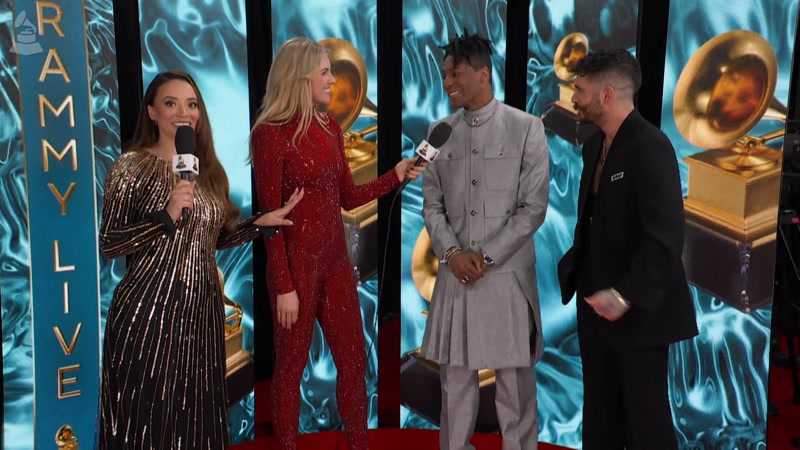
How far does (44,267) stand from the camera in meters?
2.89

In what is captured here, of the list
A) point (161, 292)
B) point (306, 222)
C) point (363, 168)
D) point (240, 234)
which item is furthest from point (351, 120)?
point (161, 292)

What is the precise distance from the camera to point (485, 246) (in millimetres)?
2936

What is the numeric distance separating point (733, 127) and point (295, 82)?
2006 millimetres

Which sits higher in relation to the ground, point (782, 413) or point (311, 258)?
point (311, 258)

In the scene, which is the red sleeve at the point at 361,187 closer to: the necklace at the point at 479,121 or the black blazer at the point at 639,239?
the necklace at the point at 479,121

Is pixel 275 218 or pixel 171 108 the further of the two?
pixel 275 218

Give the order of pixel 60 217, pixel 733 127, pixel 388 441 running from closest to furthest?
pixel 60 217 → pixel 733 127 → pixel 388 441

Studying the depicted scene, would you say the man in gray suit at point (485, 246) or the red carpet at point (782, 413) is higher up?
the man in gray suit at point (485, 246)

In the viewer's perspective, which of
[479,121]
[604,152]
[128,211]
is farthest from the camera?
[479,121]

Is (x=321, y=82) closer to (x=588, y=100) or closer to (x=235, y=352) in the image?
(x=588, y=100)

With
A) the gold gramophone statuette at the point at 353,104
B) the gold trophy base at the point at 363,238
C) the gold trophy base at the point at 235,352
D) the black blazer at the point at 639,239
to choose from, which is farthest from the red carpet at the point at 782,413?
the gold trophy base at the point at 235,352

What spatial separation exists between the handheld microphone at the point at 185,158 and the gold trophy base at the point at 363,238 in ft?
5.21

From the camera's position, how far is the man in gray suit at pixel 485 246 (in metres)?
2.94

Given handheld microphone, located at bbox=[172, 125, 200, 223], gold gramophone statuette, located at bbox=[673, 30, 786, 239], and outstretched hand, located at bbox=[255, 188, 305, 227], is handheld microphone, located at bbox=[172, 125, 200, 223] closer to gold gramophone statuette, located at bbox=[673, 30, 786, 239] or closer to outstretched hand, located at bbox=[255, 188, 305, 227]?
outstretched hand, located at bbox=[255, 188, 305, 227]
